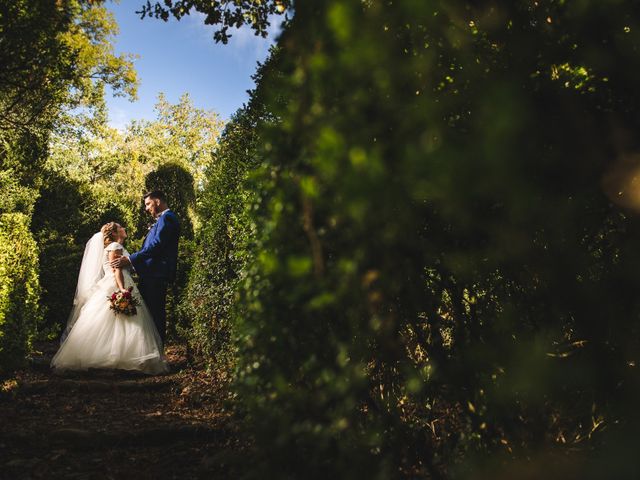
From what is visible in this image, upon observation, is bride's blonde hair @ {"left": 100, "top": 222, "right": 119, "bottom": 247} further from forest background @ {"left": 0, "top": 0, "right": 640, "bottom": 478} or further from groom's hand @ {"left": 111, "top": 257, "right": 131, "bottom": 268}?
forest background @ {"left": 0, "top": 0, "right": 640, "bottom": 478}

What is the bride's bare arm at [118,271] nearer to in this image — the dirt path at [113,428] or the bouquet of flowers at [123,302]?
the bouquet of flowers at [123,302]

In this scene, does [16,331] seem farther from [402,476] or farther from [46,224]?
[402,476]

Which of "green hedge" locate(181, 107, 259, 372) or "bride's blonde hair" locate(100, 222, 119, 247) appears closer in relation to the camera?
"green hedge" locate(181, 107, 259, 372)

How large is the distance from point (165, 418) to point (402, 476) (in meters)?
2.91

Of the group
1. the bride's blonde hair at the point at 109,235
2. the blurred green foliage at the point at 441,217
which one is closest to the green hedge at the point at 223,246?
the bride's blonde hair at the point at 109,235

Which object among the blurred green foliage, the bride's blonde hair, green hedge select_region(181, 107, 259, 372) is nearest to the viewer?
the blurred green foliage

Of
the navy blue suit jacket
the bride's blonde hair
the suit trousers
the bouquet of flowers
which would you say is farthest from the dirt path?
the bride's blonde hair

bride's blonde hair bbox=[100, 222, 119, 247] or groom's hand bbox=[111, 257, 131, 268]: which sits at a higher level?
bride's blonde hair bbox=[100, 222, 119, 247]

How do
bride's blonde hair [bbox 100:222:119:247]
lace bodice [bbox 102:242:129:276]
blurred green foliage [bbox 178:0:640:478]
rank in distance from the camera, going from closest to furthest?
1. blurred green foliage [bbox 178:0:640:478]
2. lace bodice [bbox 102:242:129:276]
3. bride's blonde hair [bbox 100:222:119:247]

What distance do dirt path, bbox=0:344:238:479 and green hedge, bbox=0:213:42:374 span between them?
398mm

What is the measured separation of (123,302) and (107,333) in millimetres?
508

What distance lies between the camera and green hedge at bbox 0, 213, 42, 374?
5.65 metres

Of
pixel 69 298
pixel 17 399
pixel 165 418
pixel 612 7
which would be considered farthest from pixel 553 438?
pixel 69 298

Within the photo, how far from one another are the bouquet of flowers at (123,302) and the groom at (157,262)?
447 millimetres
